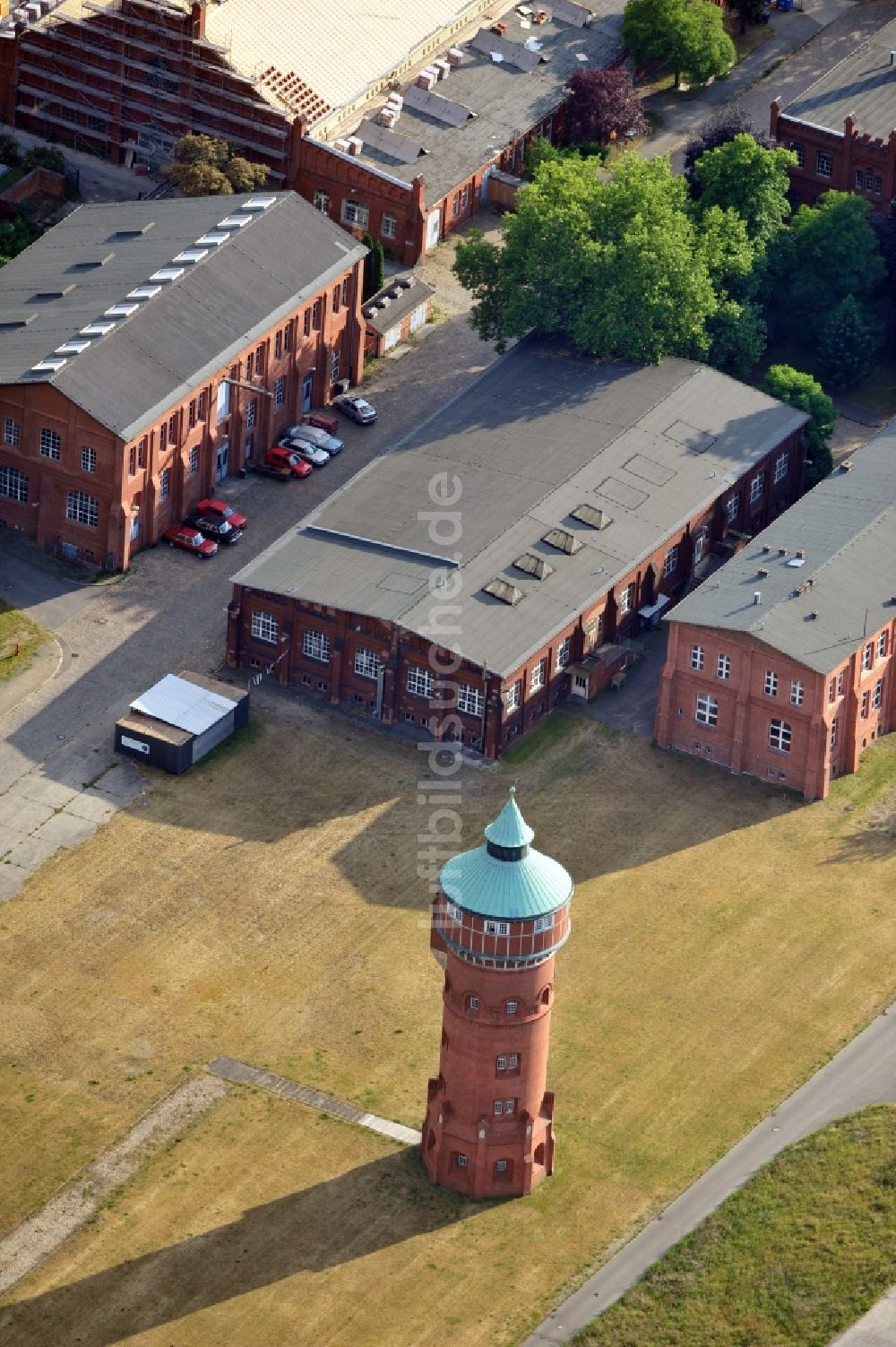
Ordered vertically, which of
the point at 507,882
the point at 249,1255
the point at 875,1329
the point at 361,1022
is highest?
the point at 507,882

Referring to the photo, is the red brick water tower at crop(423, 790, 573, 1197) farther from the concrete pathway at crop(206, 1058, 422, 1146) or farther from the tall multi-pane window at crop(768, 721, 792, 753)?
the tall multi-pane window at crop(768, 721, 792, 753)

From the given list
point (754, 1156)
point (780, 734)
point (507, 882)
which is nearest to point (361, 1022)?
point (754, 1156)

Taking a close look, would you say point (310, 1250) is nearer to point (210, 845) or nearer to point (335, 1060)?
point (335, 1060)

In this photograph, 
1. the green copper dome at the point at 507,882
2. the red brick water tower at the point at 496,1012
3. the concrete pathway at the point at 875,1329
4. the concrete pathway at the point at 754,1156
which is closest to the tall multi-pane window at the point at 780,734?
the concrete pathway at the point at 754,1156

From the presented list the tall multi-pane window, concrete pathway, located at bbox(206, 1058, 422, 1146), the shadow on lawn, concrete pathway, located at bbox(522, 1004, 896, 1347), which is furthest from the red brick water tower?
the tall multi-pane window

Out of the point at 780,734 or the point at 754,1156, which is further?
the point at 780,734

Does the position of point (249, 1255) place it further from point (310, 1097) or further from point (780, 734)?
point (780, 734)
